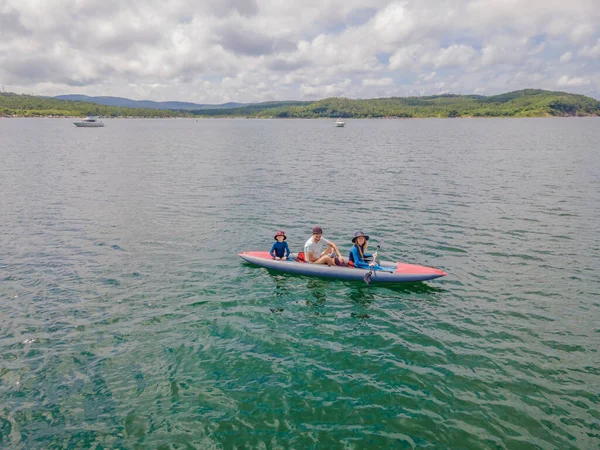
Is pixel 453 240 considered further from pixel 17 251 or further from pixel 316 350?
pixel 17 251

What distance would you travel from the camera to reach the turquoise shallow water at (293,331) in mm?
10398

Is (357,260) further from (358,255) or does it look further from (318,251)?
(318,251)

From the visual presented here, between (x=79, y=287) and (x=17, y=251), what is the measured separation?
24.2ft

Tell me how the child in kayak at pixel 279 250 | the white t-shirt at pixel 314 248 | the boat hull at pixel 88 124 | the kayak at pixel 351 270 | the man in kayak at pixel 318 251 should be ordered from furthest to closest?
1. the boat hull at pixel 88 124
2. the child in kayak at pixel 279 250
3. the white t-shirt at pixel 314 248
4. the man in kayak at pixel 318 251
5. the kayak at pixel 351 270

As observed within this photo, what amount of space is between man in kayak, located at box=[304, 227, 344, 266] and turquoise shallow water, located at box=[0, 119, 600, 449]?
4.50 feet

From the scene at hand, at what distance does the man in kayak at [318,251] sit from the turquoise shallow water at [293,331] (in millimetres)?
1371

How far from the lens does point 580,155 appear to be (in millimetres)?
61344

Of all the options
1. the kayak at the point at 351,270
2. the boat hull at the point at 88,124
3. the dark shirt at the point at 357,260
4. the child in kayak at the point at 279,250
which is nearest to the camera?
the kayak at the point at 351,270

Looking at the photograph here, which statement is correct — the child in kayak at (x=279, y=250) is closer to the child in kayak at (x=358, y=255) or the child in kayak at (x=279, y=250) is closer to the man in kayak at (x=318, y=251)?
the man in kayak at (x=318, y=251)

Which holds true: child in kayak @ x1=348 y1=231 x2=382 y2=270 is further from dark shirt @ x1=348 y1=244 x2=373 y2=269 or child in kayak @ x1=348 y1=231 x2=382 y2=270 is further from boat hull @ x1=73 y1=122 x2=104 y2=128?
boat hull @ x1=73 y1=122 x2=104 y2=128

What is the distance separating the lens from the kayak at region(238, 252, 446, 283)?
18406mm

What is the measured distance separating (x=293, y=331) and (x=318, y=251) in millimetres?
6304

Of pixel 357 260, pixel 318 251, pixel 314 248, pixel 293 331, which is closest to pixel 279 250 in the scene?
pixel 314 248

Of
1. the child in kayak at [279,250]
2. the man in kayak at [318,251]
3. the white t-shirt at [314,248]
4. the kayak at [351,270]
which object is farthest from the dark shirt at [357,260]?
the child in kayak at [279,250]
